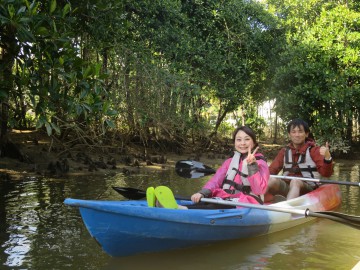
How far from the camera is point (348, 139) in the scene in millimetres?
12930

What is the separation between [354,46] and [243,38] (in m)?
2.86

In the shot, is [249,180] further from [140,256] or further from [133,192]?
[133,192]

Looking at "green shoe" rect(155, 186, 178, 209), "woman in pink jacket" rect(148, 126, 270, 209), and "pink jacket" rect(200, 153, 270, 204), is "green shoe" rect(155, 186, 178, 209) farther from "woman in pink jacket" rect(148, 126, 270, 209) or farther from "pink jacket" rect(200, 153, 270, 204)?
"pink jacket" rect(200, 153, 270, 204)

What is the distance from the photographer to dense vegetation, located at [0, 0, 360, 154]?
7078 mm

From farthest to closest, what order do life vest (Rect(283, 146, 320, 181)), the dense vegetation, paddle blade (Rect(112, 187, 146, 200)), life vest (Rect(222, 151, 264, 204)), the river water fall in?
the dense vegetation
life vest (Rect(283, 146, 320, 181))
paddle blade (Rect(112, 187, 146, 200))
life vest (Rect(222, 151, 264, 204))
the river water

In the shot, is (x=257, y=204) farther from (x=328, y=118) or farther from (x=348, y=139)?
(x=348, y=139)

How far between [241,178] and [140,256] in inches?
48.0

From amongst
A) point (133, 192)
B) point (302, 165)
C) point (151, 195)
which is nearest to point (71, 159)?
point (133, 192)

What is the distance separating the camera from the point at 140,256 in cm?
371

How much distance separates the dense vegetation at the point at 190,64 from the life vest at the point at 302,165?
2.65 metres

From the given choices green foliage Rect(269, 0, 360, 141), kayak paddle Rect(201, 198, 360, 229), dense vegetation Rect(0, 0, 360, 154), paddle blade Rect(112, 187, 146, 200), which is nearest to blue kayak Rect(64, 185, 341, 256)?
kayak paddle Rect(201, 198, 360, 229)

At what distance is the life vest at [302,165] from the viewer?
5656mm

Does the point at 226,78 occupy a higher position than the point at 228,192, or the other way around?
the point at 226,78

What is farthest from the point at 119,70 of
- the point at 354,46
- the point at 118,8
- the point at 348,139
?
the point at 348,139
